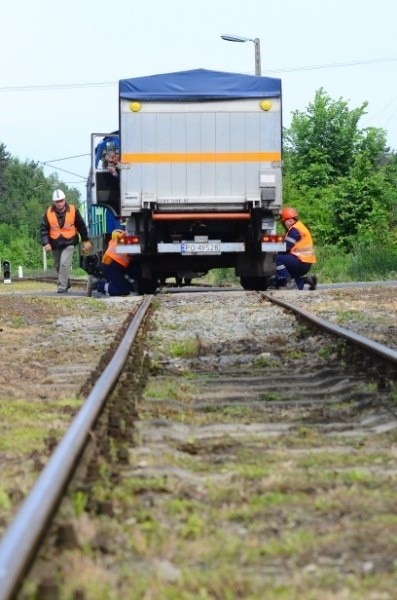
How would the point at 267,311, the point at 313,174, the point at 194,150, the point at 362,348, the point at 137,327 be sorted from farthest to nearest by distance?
the point at 313,174
the point at 194,150
the point at 267,311
the point at 137,327
the point at 362,348

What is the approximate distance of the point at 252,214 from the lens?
17.9 metres

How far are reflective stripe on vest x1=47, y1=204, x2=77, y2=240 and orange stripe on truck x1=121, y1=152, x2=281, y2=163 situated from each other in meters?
2.70

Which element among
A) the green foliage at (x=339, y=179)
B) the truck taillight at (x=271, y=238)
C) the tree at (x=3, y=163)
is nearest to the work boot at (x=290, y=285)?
the truck taillight at (x=271, y=238)

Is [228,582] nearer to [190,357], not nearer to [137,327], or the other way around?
Result: [190,357]

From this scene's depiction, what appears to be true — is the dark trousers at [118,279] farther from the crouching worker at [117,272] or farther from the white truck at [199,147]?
the white truck at [199,147]

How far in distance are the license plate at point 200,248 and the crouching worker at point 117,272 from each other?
51.7 inches

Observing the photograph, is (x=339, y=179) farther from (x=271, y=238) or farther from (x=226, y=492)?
(x=226, y=492)

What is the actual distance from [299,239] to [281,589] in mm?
16412

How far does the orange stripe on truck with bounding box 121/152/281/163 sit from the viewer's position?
17.5 meters

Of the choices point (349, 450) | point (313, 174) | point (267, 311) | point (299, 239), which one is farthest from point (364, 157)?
point (349, 450)

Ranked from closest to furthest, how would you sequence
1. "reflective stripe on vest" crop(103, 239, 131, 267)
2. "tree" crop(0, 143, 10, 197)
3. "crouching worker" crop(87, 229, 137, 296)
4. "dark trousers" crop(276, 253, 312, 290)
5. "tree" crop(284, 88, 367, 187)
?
"reflective stripe on vest" crop(103, 239, 131, 267) < "crouching worker" crop(87, 229, 137, 296) < "dark trousers" crop(276, 253, 312, 290) < "tree" crop(284, 88, 367, 187) < "tree" crop(0, 143, 10, 197)

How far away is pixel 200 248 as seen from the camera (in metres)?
18.1

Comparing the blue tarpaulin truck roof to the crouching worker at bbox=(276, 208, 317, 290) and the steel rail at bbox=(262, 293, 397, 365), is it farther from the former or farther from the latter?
the steel rail at bbox=(262, 293, 397, 365)

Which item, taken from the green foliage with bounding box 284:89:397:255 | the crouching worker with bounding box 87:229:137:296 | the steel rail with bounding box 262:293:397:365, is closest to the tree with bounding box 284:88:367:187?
the green foliage with bounding box 284:89:397:255
